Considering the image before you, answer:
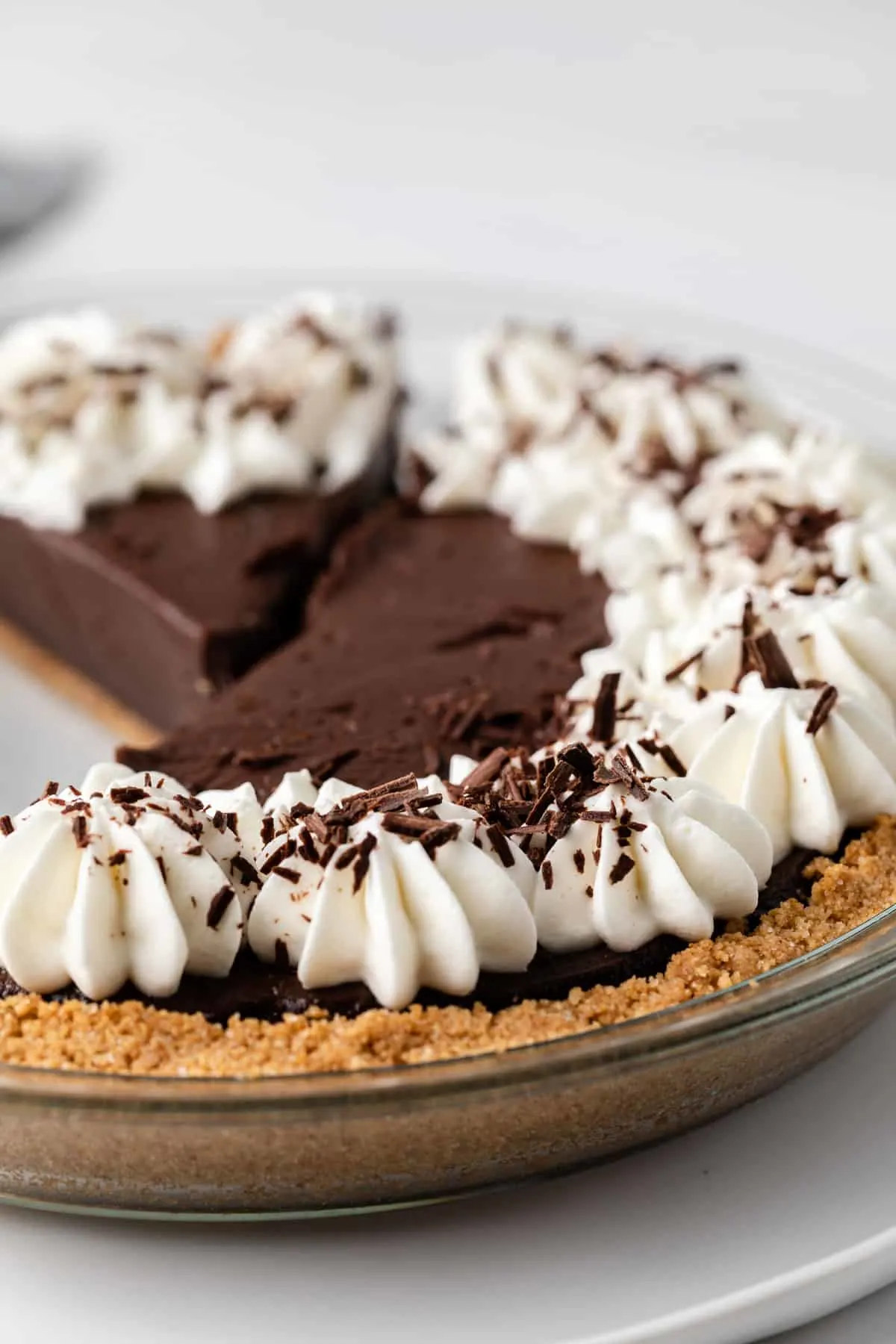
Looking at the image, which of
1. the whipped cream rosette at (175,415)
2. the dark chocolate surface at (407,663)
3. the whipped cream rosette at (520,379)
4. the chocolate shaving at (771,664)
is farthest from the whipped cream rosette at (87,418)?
the chocolate shaving at (771,664)

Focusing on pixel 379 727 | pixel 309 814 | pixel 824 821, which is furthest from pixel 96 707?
pixel 824 821

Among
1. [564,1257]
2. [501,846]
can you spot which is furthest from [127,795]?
[564,1257]

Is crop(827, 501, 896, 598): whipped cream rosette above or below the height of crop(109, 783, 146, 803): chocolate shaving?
above

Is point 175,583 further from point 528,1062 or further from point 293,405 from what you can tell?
point 528,1062

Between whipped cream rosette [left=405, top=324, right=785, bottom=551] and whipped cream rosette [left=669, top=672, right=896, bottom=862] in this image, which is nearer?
whipped cream rosette [left=669, top=672, right=896, bottom=862]

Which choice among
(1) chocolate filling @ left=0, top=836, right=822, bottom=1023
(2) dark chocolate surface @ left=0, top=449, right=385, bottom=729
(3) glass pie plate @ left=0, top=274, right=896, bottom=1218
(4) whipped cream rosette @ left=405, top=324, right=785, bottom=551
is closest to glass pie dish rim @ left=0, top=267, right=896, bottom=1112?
(3) glass pie plate @ left=0, top=274, right=896, bottom=1218

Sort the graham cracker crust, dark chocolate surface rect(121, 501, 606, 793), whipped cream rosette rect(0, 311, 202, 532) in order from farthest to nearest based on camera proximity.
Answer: whipped cream rosette rect(0, 311, 202, 532)
dark chocolate surface rect(121, 501, 606, 793)
the graham cracker crust

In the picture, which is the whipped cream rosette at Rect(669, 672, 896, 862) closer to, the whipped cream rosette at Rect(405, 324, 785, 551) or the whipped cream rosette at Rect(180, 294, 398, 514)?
the whipped cream rosette at Rect(405, 324, 785, 551)

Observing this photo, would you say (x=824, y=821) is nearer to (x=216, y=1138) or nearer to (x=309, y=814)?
(x=309, y=814)
